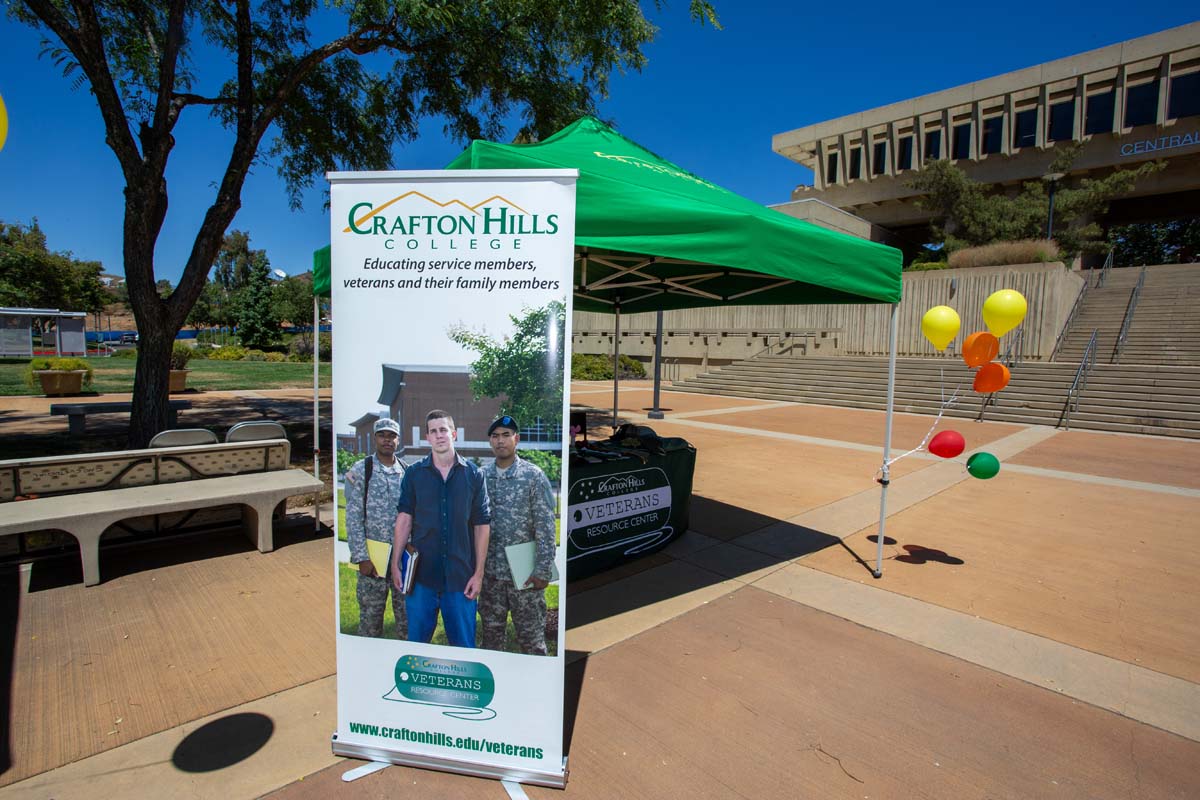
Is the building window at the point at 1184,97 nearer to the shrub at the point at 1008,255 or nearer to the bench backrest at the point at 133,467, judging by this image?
the shrub at the point at 1008,255

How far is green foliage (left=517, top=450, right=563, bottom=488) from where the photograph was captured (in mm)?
2439

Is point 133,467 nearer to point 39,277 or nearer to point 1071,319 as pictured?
point 1071,319

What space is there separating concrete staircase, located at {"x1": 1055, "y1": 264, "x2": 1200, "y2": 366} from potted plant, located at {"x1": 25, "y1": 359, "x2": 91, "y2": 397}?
3002 cm

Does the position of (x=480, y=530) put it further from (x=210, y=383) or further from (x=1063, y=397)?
(x=210, y=383)

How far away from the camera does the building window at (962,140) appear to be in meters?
38.0

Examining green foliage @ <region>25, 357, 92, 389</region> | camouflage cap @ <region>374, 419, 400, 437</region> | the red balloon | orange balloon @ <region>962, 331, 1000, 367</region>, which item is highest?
orange balloon @ <region>962, 331, 1000, 367</region>

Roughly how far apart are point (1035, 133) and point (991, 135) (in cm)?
266

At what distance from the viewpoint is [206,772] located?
254cm

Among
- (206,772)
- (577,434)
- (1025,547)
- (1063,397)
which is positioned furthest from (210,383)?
(1063,397)

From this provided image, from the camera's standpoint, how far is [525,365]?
2.43 meters

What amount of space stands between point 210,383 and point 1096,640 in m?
24.3

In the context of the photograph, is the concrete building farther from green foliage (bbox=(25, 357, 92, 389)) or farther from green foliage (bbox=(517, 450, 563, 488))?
green foliage (bbox=(517, 450, 563, 488))

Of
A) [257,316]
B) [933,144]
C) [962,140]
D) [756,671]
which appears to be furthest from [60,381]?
[962,140]

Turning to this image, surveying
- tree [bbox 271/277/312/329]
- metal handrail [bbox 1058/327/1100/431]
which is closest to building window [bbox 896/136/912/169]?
metal handrail [bbox 1058/327/1100/431]
